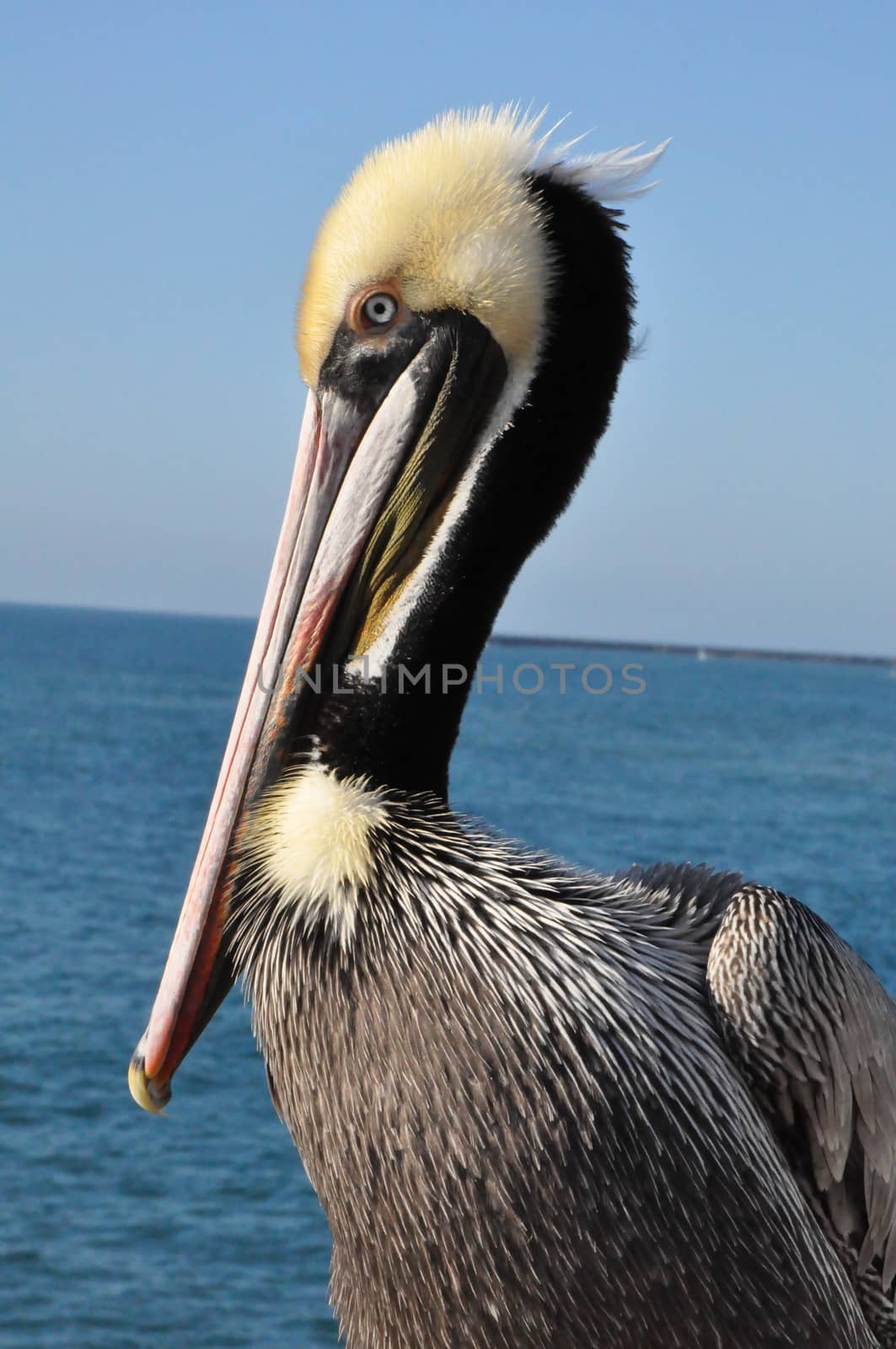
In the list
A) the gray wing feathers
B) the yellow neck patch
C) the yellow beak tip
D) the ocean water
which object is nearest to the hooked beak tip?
the yellow beak tip

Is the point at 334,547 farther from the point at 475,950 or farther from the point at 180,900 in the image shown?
the point at 180,900

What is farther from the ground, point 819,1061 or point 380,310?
point 380,310

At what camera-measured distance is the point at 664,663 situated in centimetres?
19138

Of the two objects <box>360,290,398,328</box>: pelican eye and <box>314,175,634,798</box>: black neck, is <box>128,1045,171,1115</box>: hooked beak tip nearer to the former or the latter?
<box>314,175,634,798</box>: black neck

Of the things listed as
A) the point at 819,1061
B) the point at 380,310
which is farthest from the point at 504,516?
the point at 819,1061

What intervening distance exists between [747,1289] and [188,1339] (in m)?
14.8

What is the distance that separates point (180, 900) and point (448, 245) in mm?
33520

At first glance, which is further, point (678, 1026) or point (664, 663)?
point (664, 663)

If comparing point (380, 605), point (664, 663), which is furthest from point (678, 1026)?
point (664, 663)

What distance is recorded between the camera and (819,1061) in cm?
287

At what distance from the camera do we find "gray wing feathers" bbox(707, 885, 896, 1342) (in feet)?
A: 9.34

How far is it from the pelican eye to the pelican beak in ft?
0.20

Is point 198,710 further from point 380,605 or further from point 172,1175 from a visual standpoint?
point 380,605

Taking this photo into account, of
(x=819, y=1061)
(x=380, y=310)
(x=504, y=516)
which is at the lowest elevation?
(x=819, y=1061)
